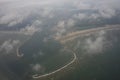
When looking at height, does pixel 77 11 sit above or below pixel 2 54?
below

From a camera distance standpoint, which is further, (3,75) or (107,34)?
(107,34)

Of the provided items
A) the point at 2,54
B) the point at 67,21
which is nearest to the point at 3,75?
the point at 2,54

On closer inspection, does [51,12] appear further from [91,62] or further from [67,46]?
[91,62]

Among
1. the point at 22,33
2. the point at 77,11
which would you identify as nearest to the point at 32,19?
the point at 22,33

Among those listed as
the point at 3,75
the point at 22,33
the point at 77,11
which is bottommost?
the point at 77,11

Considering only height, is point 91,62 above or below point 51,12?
above

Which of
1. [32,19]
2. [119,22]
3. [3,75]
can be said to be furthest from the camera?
[32,19]

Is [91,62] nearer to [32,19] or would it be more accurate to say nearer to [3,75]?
[3,75]

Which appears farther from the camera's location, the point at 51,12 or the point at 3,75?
the point at 51,12

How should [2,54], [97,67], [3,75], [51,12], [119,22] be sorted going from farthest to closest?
[51,12], [119,22], [2,54], [97,67], [3,75]
